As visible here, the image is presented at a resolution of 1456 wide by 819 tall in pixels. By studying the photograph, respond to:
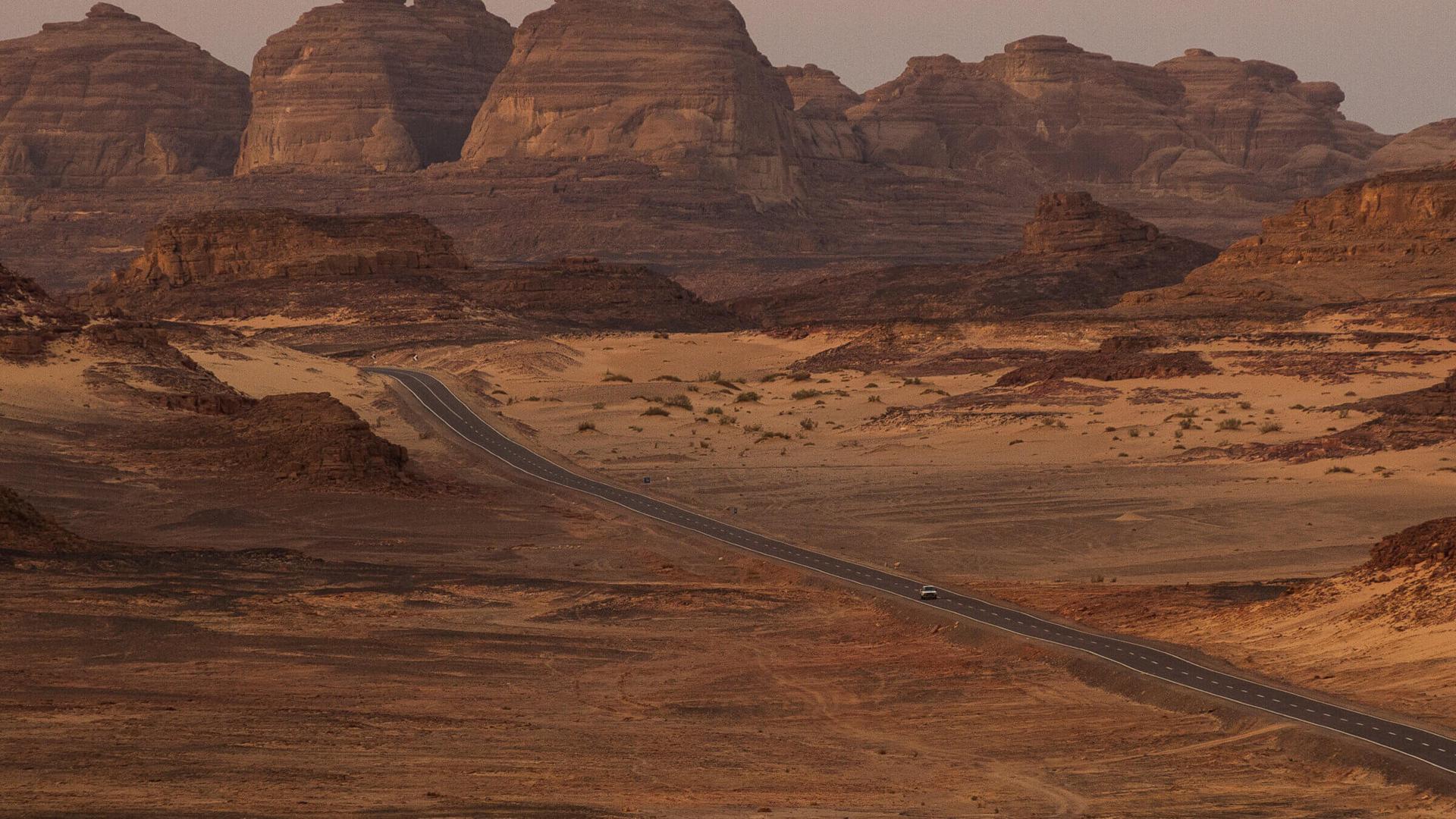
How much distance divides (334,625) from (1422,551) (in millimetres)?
19921

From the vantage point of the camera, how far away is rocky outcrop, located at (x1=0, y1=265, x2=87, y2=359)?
236 ft

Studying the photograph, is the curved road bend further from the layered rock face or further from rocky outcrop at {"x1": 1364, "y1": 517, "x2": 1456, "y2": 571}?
the layered rock face

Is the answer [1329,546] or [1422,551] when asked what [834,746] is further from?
[1329,546]

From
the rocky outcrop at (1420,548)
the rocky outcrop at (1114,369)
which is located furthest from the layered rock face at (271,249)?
the rocky outcrop at (1420,548)

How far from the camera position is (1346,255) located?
12406 centimetres

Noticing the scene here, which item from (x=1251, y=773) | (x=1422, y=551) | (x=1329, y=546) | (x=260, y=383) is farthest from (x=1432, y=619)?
(x=260, y=383)

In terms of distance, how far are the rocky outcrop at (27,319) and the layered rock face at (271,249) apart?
200 ft

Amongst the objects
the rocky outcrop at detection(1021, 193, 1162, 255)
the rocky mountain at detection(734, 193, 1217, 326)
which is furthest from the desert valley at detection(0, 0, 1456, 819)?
the rocky outcrop at detection(1021, 193, 1162, 255)

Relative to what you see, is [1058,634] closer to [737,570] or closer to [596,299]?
[737,570]

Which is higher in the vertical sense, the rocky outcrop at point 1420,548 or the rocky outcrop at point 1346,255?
the rocky outcrop at point 1346,255

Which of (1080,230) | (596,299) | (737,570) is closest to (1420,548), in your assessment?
(737,570)

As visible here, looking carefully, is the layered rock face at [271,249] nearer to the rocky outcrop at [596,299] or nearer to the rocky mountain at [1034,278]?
the rocky outcrop at [596,299]

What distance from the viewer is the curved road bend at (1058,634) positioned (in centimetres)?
3039

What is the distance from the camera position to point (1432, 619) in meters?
36.3
